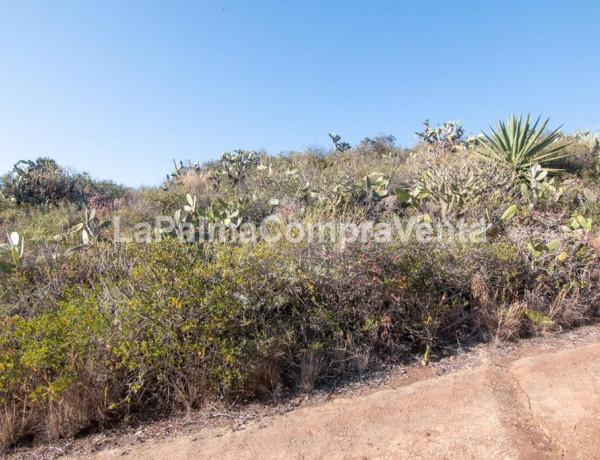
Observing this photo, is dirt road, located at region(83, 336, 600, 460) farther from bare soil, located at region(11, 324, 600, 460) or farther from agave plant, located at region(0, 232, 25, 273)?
agave plant, located at region(0, 232, 25, 273)

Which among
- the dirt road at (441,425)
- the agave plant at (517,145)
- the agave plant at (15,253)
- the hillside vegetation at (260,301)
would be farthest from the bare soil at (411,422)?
the agave plant at (517,145)

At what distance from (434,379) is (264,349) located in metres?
1.43

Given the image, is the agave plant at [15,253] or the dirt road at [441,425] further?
the agave plant at [15,253]

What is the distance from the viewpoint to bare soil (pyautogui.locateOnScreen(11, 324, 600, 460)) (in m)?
2.37

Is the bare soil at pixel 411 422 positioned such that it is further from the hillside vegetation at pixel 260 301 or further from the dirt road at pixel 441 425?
the hillside vegetation at pixel 260 301

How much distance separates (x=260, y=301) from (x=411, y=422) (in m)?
1.44

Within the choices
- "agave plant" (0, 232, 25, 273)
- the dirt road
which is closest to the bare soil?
the dirt road

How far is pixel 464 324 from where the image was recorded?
3863mm

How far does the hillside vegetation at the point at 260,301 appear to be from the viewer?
9.35ft

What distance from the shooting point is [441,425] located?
2568mm

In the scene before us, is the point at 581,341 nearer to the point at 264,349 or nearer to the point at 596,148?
the point at 264,349

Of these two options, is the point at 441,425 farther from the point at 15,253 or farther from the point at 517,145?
the point at 517,145

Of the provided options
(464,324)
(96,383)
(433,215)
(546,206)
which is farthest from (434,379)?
(546,206)

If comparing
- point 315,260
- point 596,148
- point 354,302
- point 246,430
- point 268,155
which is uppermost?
point 268,155
